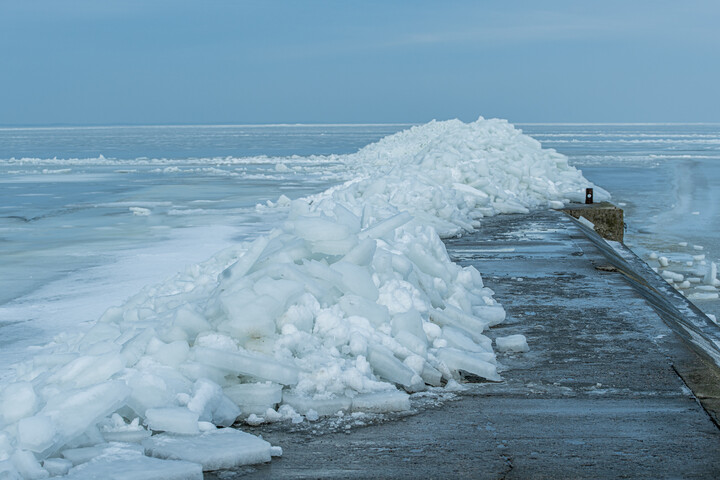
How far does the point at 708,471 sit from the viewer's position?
2441mm

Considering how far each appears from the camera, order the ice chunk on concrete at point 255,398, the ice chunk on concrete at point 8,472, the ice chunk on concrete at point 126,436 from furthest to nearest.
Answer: the ice chunk on concrete at point 255,398 < the ice chunk on concrete at point 126,436 < the ice chunk on concrete at point 8,472

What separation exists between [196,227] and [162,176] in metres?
10.2

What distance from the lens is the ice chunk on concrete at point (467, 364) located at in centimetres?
336

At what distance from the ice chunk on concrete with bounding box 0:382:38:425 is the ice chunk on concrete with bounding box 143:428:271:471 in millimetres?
367

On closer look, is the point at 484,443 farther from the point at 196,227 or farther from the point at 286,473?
the point at 196,227

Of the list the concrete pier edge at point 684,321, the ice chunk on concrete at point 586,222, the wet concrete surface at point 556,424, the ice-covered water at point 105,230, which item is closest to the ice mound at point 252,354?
the wet concrete surface at point 556,424

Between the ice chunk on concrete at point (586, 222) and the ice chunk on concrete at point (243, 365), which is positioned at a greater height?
the ice chunk on concrete at point (243, 365)

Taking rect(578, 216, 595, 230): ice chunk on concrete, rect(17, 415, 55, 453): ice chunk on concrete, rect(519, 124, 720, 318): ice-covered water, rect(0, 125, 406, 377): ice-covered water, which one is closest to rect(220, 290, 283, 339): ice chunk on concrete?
rect(17, 415, 55, 453): ice chunk on concrete

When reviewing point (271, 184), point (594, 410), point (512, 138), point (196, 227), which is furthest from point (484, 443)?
point (271, 184)

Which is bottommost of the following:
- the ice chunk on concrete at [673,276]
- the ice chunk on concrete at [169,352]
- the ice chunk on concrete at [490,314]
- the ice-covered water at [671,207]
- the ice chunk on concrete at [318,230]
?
the ice-covered water at [671,207]

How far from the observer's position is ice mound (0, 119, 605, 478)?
2.49 metres

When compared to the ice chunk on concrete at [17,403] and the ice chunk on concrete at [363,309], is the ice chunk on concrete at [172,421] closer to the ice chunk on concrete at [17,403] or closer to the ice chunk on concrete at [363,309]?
the ice chunk on concrete at [17,403]

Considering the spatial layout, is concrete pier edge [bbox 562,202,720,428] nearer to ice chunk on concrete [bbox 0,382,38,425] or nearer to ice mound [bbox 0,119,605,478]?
ice mound [bbox 0,119,605,478]

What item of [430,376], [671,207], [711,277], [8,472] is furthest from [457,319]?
[671,207]
